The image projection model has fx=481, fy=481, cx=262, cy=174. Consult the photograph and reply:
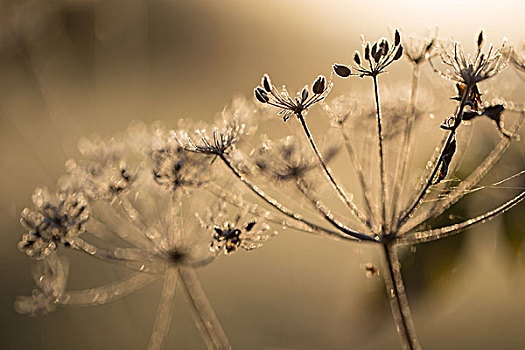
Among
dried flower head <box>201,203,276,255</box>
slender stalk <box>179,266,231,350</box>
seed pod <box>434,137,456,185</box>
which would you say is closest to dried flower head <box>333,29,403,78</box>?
seed pod <box>434,137,456,185</box>

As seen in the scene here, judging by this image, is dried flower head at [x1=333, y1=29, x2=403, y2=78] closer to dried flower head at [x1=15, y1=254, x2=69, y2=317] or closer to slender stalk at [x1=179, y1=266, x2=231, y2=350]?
slender stalk at [x1=179, y1=266, x2=231, y2=350]

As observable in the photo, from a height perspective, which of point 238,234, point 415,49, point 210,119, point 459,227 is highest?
point 210,119

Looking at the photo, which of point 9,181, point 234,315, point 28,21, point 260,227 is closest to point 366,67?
point 260,227

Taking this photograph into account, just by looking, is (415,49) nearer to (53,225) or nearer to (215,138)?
(215,138)

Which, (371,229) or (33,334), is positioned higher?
(33,334)

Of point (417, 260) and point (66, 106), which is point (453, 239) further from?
point (66, 106)

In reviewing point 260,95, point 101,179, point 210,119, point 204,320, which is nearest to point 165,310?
point 204,320

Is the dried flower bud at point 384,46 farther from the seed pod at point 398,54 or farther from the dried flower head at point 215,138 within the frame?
the dried flower head at point 215,138
